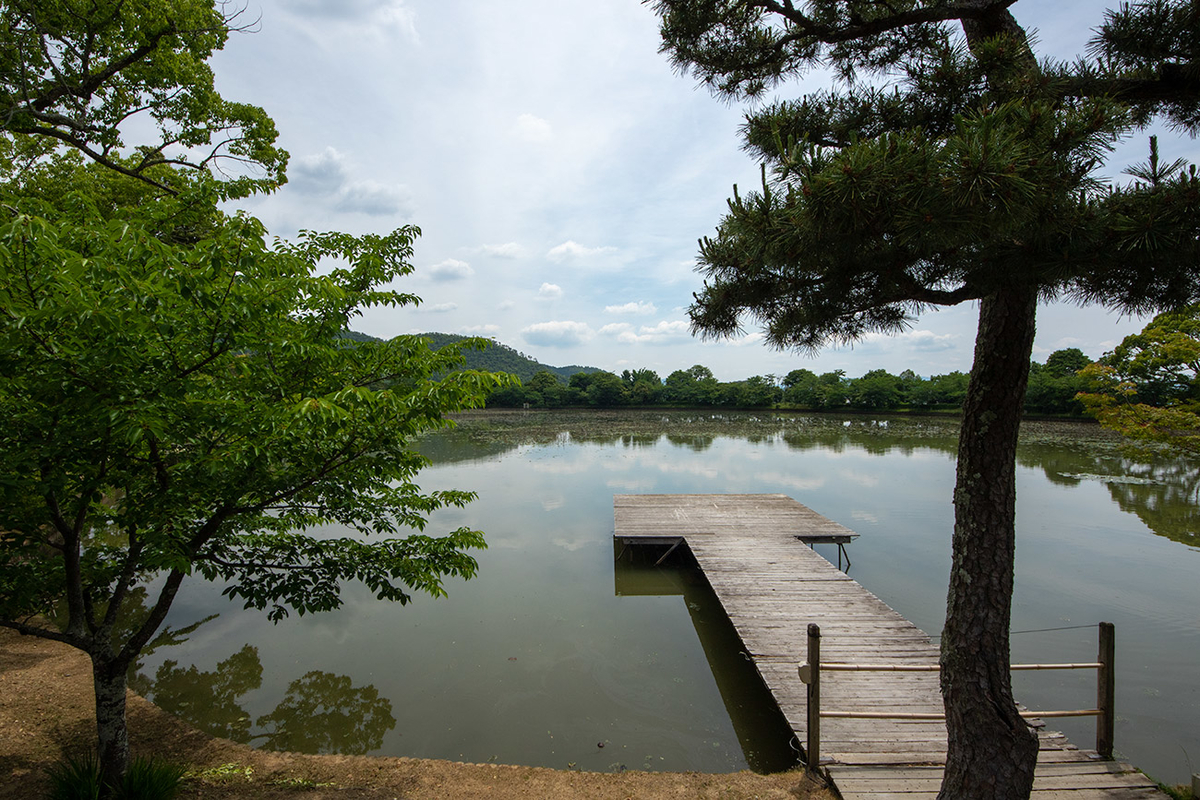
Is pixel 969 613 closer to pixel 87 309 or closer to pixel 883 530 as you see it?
pixel 87 309

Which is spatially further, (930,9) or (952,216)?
(930,9)

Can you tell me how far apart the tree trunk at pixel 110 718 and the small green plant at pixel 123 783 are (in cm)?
6

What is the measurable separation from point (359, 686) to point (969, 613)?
20.2ft

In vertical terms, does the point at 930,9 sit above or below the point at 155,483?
above

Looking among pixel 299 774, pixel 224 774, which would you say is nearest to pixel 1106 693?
pixel 299 774

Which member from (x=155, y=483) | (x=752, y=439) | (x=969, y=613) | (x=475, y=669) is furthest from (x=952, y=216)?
(x=752, y=439)

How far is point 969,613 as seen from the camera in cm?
277

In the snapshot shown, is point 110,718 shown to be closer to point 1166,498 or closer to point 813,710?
point 813,710

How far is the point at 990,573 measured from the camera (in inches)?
107

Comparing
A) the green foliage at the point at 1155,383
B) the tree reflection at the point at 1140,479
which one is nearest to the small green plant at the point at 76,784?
the green foliage at the point at 1155,383

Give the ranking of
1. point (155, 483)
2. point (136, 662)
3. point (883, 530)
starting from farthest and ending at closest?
point (883, 530)
point (136, 662)
point (155, 483)

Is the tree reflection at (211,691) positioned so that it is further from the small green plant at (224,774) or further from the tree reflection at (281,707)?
the small green plant at (224,774)

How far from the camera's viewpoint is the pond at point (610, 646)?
5.12 metres

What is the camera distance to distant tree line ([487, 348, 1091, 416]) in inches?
1815
